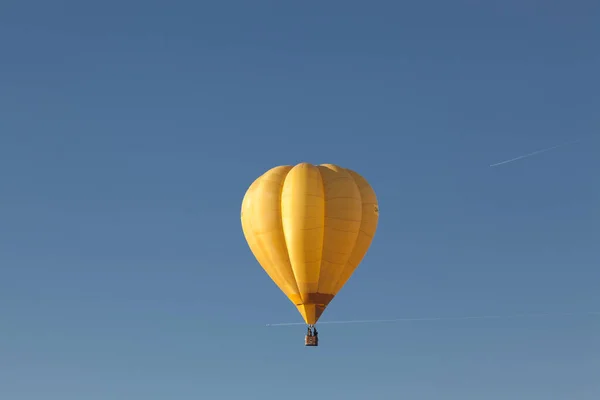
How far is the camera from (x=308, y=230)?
101 metres

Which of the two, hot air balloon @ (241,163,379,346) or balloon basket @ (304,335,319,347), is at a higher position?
hot air balloon @ (241,163,379,346)

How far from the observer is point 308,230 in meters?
101

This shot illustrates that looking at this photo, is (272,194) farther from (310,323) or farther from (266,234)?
(310,323)

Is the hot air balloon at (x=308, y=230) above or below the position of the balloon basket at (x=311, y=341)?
above

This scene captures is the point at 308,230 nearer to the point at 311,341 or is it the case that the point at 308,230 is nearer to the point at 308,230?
the point at 308,230

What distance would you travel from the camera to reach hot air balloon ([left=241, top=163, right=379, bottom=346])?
10156cm

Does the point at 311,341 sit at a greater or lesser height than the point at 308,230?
lesser

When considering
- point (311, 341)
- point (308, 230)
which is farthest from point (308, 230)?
point (311, 341)

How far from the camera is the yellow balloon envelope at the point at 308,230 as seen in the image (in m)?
102

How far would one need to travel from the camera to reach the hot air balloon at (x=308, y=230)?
102 meters

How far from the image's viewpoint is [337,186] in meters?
102

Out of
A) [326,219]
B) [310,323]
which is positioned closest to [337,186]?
[326,219]

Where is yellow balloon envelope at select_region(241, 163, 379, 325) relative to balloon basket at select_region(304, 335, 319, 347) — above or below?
above

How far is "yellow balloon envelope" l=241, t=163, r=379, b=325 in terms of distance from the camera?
101562mm
